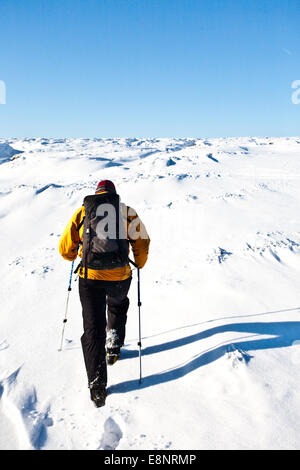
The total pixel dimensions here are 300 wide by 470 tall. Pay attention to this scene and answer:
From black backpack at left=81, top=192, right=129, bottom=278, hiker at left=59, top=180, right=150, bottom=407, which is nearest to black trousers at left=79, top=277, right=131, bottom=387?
hiker at left=59, top=180, right=150, bottom=407

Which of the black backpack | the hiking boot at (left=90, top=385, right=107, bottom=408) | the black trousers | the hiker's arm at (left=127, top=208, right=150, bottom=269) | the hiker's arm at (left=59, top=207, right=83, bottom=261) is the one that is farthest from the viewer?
the hiker's arm at (left=127, top=208, right=150, bottom=269)

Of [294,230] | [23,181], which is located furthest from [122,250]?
[23,181]

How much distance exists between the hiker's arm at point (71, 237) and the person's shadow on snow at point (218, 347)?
1.48 meters

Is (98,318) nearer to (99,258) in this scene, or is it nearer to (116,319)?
(116,319)

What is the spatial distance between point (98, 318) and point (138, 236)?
1042 mm

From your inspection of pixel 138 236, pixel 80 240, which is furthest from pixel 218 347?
pixel 80 240

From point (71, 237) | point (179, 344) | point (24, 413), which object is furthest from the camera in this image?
point (179, 344)

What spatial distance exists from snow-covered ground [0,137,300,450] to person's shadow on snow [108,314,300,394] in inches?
0.7

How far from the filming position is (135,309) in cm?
443

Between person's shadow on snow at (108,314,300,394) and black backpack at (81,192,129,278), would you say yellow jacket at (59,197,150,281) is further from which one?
person's shadow on snow at (108,314,300,394)

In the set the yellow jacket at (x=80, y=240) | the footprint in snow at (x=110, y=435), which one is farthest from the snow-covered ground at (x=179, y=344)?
the yellow jacket at (x=80, y=240)

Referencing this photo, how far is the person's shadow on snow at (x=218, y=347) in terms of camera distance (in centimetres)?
288

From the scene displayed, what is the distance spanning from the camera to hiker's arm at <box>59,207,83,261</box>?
300 centimetres

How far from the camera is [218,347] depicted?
10.5 feet
